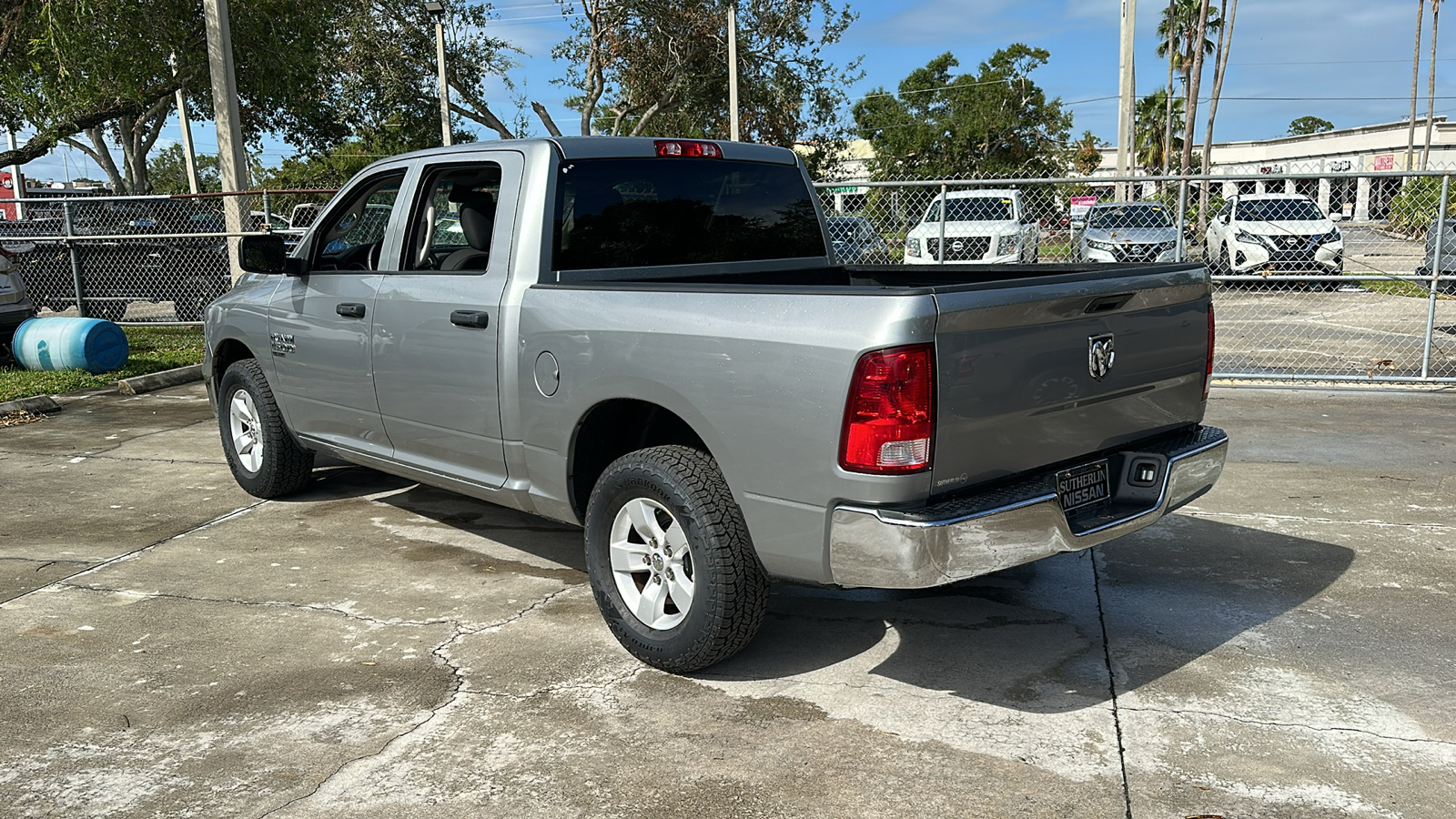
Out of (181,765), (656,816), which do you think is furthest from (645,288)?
(181,765)

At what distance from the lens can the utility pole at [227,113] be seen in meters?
13.0

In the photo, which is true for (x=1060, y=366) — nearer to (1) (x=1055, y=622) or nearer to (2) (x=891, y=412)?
(2) (x=891, y=412)

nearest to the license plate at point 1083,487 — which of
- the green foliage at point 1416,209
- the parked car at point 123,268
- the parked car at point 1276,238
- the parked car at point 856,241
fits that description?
the parked car at point 856,241

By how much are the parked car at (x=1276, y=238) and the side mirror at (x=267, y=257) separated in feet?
38.6

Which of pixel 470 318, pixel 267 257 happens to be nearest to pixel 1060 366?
pixel 470 318

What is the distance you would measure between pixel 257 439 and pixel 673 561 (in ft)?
11.9

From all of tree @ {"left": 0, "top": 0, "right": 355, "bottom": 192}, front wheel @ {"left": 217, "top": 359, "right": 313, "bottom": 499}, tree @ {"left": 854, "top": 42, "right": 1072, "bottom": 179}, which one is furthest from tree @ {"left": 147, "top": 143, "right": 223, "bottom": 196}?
front wheel @ {"left": 217, "top": 359, "right": 313, "bottom": 499}

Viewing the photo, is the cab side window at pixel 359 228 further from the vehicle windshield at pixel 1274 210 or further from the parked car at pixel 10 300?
the vehicle windshield at pixel 1274 210

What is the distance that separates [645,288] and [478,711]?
5.20 feet

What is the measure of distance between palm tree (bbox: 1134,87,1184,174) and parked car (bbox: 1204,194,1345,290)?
60.4 m

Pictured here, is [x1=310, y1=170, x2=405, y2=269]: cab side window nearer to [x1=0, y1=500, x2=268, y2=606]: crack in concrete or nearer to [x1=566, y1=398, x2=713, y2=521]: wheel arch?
[x1=0, y1=500, x2=268, y2=606]: crack in concrete

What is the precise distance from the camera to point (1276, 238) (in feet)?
56.4

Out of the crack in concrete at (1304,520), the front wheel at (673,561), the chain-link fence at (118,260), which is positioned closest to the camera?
the front wheel at (673,561)

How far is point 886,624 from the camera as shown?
4.77 meters
